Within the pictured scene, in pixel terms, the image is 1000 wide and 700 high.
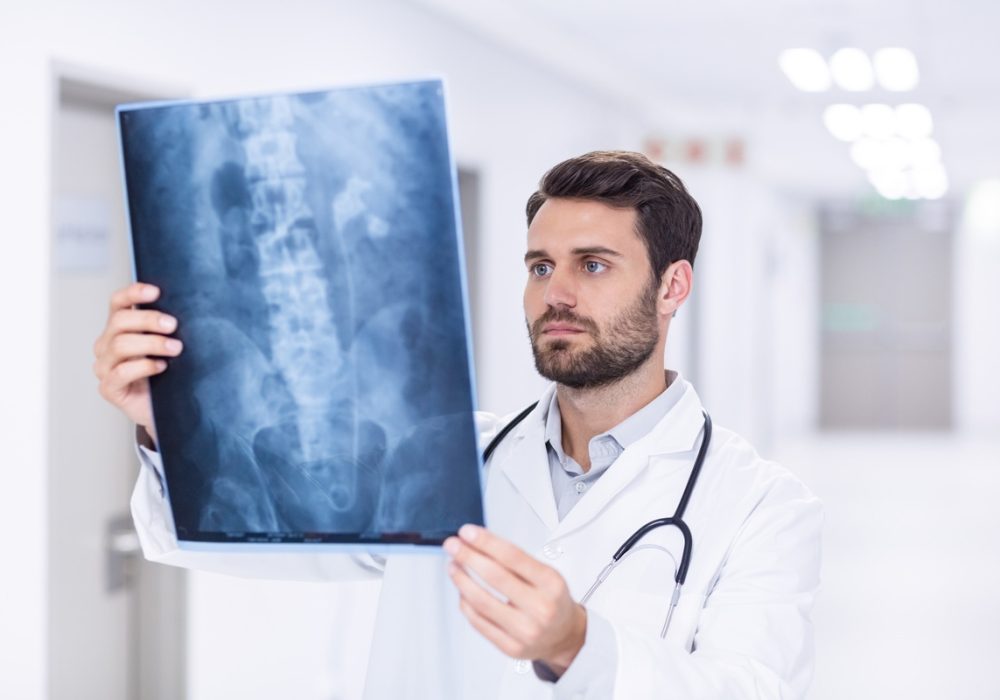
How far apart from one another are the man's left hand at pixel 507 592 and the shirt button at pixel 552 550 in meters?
0.40

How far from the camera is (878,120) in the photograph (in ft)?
22.7

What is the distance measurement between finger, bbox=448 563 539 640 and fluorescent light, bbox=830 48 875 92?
4544mm

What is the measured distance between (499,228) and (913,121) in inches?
133

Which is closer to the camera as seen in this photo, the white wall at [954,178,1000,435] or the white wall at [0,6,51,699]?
the white wall at [0,6,51,699]

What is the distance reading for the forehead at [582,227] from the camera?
4.46ft

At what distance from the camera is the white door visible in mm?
2693

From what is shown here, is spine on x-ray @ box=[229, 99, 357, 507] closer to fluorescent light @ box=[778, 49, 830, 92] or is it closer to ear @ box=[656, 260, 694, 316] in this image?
ear @ box=[656, 260, 694, 316]

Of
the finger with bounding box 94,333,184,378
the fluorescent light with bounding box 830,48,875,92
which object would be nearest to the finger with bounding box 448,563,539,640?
the finger with bounding box 94,333,184,378

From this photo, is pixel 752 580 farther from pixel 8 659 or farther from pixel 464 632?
pixel 8 659

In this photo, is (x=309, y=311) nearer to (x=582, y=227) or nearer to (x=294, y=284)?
(x=294, y=284)

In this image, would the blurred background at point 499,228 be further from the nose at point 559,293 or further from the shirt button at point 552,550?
the shirt button at point 552,550

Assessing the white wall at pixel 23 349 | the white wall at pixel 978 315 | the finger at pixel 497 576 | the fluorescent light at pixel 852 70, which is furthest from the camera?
the white wall at pixel 978 315

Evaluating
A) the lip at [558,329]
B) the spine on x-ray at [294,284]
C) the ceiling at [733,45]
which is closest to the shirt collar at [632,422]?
the lip at [558,329]

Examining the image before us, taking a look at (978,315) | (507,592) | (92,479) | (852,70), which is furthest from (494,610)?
(978,315)
